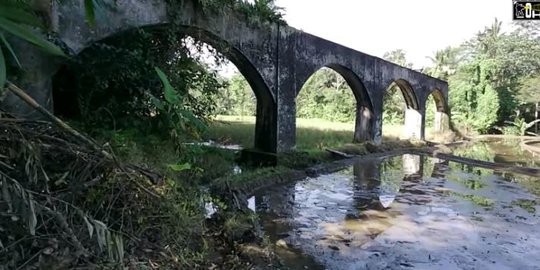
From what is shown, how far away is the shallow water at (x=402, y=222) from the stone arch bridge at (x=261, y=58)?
1945 mm

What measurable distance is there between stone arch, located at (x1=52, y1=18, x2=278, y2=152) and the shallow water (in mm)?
1427

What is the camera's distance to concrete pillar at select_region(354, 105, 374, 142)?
1301 cm

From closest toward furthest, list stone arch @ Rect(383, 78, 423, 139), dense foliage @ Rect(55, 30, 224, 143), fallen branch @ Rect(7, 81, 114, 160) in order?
1. fallen branch @ Rect(7, 81, 114, 160)
2. dense foliage @ Rect(55, 30, 224, 143)
3. stone arch @ Rect(383, 78, 423, 139)

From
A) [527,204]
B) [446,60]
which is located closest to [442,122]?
[527,204]

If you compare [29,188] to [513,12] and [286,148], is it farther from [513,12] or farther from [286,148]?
[513,12]

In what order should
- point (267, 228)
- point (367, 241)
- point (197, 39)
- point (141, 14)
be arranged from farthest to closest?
1. point (197, 39)
2. point (141, 14)
3. point (267, 228)
4. point (367, 241)

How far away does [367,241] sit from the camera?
5.09m

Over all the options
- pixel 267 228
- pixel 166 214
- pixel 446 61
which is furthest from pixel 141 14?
pixel 446 61

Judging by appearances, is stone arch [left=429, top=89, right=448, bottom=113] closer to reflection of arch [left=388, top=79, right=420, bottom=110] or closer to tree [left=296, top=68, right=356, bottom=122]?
reflection of arch [left=388, top=79, right=420, bottom=110]

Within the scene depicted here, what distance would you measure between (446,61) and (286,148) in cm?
2931

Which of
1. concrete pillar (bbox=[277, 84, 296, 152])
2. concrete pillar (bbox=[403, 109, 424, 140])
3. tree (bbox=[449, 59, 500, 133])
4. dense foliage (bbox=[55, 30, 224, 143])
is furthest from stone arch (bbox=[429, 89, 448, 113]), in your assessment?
dense foliage (bbox=[55, 30, 224, 143])

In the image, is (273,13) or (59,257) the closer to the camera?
(59,257)

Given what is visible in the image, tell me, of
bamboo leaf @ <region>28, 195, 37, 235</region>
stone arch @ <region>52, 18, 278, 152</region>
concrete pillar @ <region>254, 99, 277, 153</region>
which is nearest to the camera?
bamboo leaf @ <region>28, 195, 37, 235</region>

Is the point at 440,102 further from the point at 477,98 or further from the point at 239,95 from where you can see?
the point at 239,95
